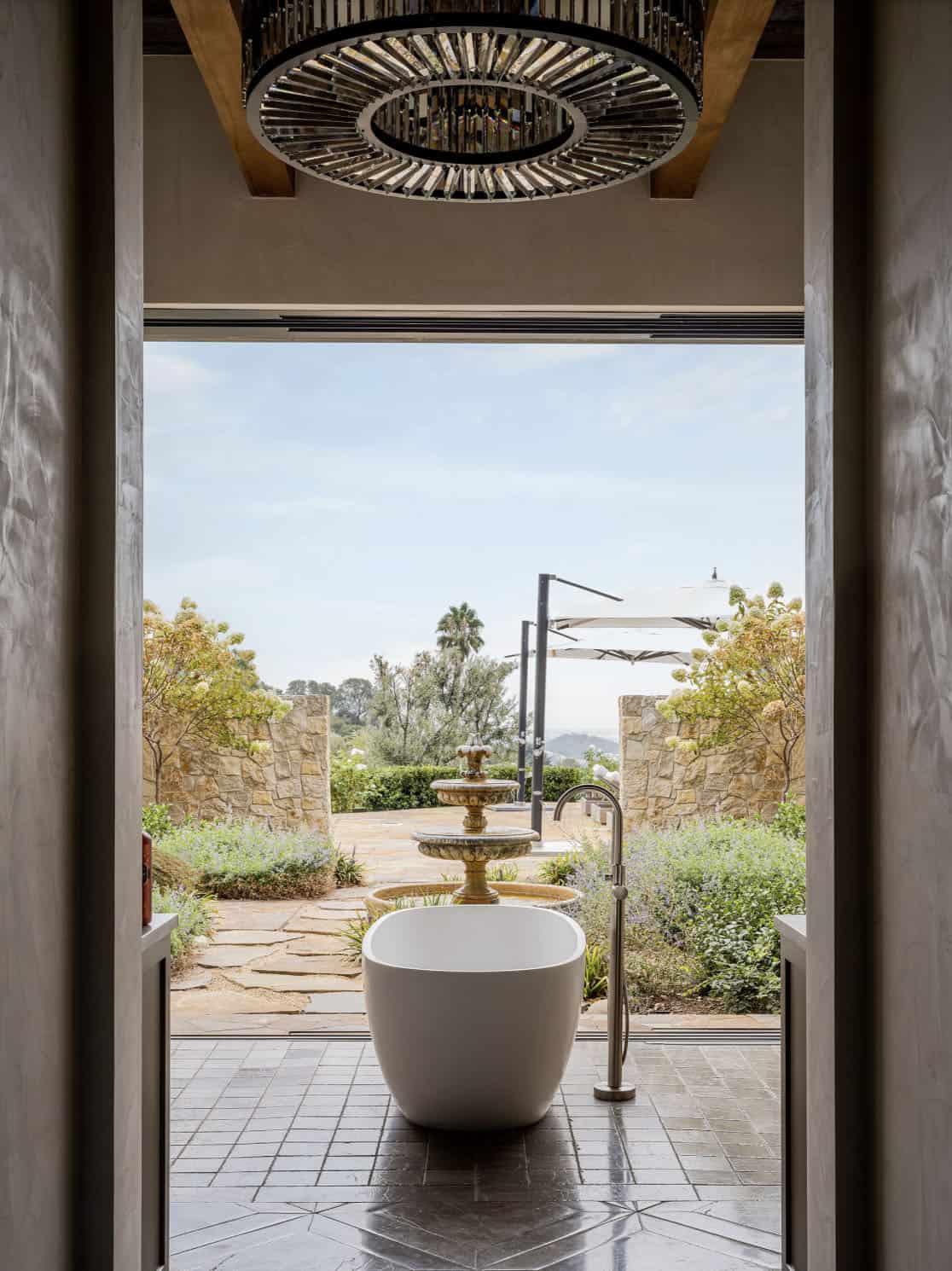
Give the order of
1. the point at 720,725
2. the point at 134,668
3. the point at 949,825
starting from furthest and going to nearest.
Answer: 1. the point at 720,725
2. the point at 134,668
3. the point at 949,825

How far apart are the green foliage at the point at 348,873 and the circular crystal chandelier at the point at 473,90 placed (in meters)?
5.42

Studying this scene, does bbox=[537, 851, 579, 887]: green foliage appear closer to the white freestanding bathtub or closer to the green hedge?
the green hedge

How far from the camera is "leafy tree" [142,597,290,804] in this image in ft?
21.6

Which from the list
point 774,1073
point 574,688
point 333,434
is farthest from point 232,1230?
point 333,434

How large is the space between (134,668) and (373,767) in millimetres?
7138

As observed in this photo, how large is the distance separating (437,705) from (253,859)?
11.1ft

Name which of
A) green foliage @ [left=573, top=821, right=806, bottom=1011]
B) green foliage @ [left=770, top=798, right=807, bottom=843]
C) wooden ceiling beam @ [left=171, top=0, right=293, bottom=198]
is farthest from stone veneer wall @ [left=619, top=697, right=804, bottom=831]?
wooden ceiling beam @ [left=171, top=0, right=293, bottom=198]

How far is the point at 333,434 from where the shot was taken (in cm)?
1116

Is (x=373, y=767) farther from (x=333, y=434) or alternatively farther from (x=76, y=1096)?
(x=76, y=1096)

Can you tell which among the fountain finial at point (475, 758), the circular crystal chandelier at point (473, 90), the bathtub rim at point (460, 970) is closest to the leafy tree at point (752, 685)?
the fountain finial at point (475, 758)

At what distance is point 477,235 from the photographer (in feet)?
12.4

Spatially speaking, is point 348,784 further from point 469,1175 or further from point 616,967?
point 469,1175

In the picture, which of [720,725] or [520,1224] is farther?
[720,725]

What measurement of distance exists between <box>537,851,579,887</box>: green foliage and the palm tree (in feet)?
11.1
